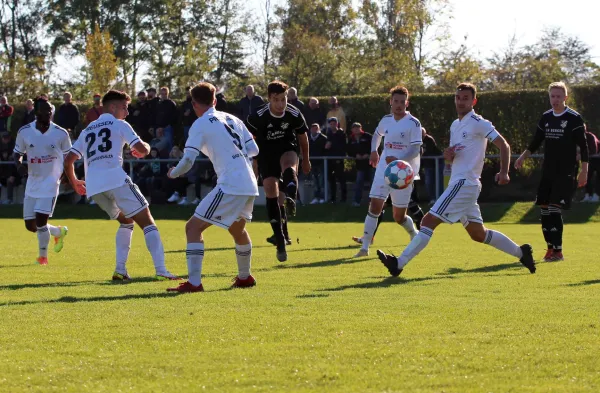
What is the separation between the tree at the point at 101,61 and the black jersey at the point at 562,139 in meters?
33.1

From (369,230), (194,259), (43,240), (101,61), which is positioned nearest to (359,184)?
(369,230)

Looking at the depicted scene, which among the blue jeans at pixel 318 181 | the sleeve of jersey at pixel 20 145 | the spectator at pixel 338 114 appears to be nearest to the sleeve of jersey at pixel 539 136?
the sleeve of jersey at pixel 20 145

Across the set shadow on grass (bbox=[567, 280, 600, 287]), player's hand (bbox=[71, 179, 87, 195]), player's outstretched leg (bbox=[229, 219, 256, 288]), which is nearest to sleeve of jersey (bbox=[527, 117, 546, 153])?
shadow on grass (bbox=[567, 280, 600, 287])

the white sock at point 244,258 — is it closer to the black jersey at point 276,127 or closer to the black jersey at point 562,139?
the black jersey at point 276,127

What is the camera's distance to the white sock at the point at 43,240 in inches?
527

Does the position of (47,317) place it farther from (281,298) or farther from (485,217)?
(485,217)

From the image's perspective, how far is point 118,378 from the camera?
5949 mm

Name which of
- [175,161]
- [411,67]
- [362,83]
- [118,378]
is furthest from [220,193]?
[411,67]

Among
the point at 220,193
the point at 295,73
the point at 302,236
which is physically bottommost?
the point at 302,236

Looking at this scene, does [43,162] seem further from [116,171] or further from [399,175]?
[399,175]

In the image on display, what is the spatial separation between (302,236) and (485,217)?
6.57 m

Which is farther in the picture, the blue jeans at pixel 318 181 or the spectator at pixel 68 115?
the spectator at pixel 68 115

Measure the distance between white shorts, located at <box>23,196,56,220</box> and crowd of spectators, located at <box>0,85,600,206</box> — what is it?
1083 centimetres

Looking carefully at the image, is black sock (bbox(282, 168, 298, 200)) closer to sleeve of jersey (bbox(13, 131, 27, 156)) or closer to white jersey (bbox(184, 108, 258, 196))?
sleeve of jersey (bbox(13, 131, 27, 156))
